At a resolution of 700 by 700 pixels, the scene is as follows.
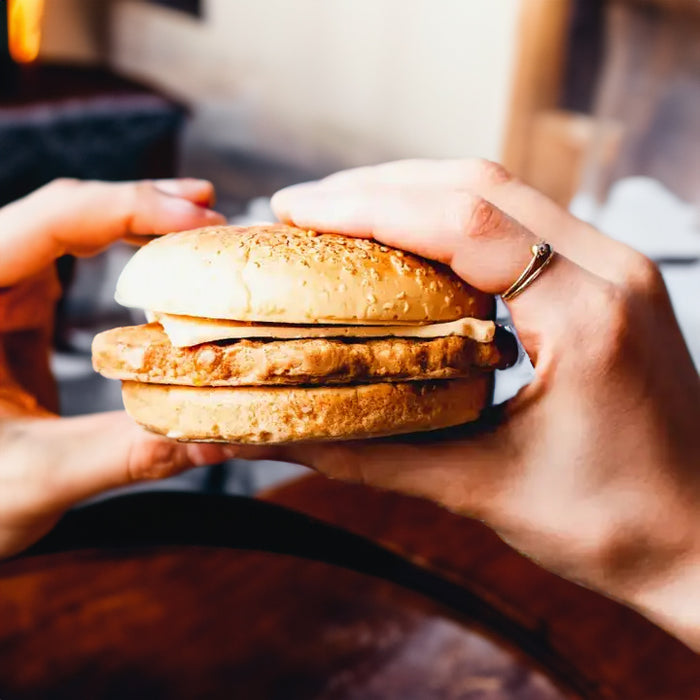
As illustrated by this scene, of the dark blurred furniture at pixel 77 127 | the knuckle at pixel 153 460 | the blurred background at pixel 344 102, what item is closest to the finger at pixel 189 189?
the knuckle at pixel 153 460

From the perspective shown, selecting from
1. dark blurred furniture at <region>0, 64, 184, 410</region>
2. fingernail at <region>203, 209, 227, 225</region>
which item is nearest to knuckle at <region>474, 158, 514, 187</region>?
fingernail at <region>203, 209, 227, 225</region>

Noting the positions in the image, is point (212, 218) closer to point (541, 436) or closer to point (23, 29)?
point (541, 436)

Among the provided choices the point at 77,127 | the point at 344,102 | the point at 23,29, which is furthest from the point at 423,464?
the point at 23,29

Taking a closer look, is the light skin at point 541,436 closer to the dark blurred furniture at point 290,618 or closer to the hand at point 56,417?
the hand at point 56,417

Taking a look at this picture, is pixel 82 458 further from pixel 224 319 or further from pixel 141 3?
pixel 141 3

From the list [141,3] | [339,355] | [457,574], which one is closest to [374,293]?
[339,355]

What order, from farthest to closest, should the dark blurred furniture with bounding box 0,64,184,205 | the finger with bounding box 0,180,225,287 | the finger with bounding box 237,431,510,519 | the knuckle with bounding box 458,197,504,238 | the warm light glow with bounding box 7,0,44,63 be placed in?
1. the warm light glow with bounding box 7,0,44,63
2. the dark blurred furniture with bounding box 0,64,184,205
3. the finger with bounding box 0,180,225,287
4. the finger with bounding box 237,431,510,519
5. the knuckle with bounding box 458,197,504,238

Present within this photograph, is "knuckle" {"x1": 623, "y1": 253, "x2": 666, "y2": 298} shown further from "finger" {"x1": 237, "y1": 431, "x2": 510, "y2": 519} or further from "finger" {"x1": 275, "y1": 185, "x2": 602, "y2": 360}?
"finger" {"x1": 237, "y1": 431, "x2": 510, "y2": 519}
